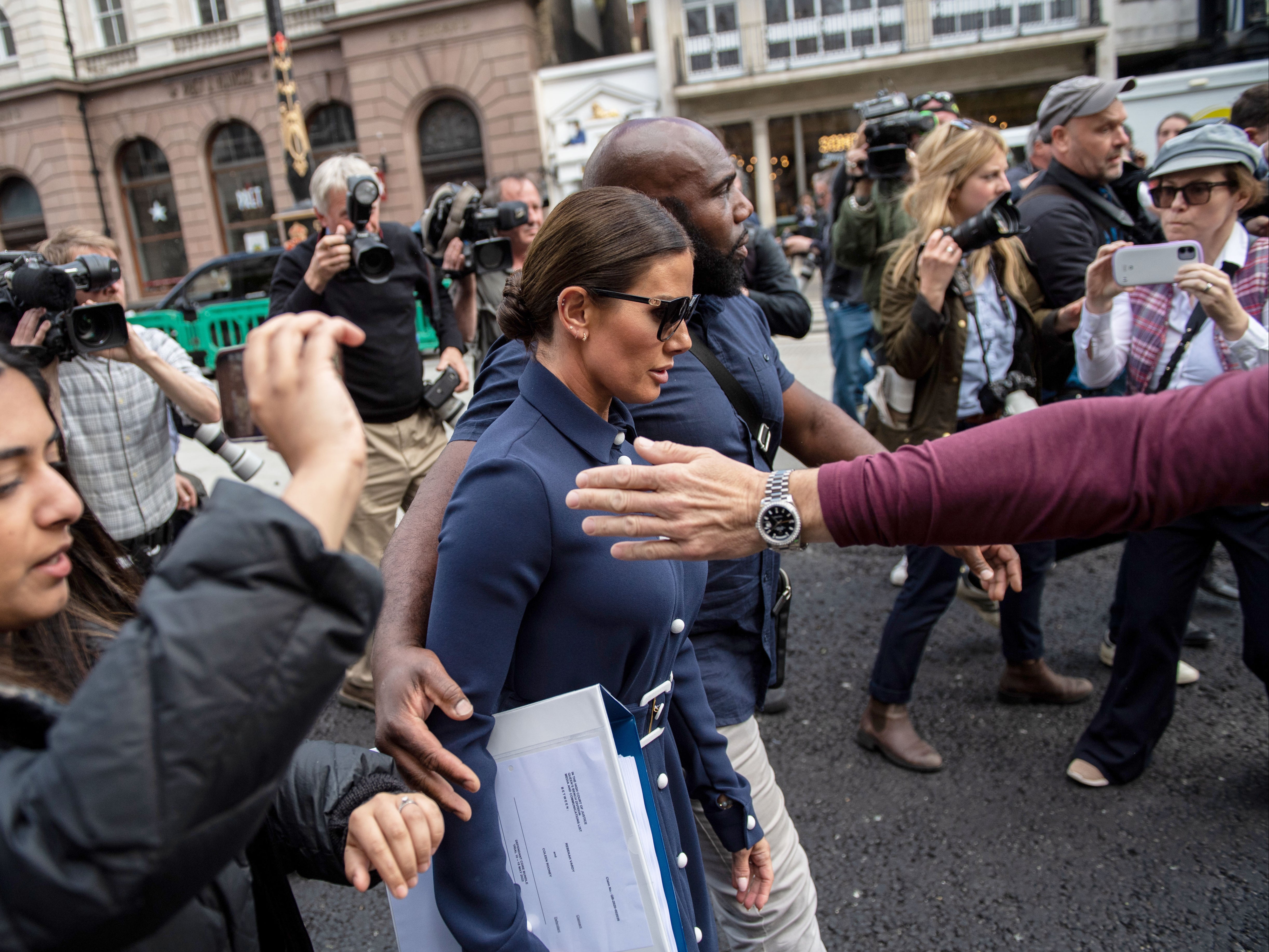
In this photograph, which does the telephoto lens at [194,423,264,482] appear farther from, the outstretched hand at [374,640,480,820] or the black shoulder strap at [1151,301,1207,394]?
the black shoulder strap at [1151,301,1207,394]

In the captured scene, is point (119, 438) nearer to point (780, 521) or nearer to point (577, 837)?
point (577, 837)

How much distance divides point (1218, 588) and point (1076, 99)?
8.17 ft

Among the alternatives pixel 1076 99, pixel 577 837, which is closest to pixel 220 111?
pixel 1076 99

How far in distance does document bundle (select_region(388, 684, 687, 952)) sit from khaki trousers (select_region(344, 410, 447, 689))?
2.80m

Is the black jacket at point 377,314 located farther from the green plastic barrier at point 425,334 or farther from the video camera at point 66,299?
the green plastic barrier at point 425,334

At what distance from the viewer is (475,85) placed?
21188 mm

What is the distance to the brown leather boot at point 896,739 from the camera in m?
3.24

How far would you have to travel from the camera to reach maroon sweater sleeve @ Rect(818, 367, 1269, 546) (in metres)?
1.21

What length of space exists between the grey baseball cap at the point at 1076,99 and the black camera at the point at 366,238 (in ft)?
9.24

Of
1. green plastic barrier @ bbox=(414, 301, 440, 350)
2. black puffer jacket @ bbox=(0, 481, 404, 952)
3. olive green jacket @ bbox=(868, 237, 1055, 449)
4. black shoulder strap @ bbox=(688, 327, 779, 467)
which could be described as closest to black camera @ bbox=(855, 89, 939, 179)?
olive green jacket @ bbox=(868, 237, 1055, 449)

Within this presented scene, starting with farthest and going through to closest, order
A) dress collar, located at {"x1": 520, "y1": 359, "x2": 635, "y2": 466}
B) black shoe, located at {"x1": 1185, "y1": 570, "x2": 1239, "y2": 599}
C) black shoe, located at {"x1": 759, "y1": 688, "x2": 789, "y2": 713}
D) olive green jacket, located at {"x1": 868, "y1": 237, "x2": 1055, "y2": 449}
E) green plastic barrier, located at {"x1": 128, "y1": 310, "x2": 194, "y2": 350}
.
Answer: green plastic barrier, located at {"x1": 128, "y1": 310, "x2": 194, "y2": 350}
black shoe, located at {"x1": 1185, "y1": 570, "x2": 1239, "y2": 599}
black shoe, located at {"x1": 759, "y1": 688, "x2": 789, "y2": 713}
olive green jacket, located at {"x1": 868, "y1": 237, "x2": 1055, "y2": 449}
dress collar, located at {"x1": 520, "y1": 359, "x2": 635, "y2": 466}

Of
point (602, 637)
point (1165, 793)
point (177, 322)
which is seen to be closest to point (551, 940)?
point (602, 637)

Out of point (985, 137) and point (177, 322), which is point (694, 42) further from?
point (985, 137)

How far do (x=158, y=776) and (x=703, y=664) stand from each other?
1.40m
